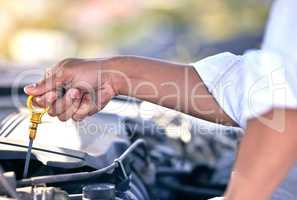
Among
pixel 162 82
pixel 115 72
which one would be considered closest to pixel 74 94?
pixel 115 72

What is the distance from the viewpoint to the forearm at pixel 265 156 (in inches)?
55.0

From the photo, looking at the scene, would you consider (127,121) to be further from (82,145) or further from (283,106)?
(283,106)

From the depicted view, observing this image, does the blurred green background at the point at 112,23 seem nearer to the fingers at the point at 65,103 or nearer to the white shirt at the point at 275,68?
the fingers at the point at 65,103

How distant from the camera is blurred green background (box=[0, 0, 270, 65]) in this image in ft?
36.0

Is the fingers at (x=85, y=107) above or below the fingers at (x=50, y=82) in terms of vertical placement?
below

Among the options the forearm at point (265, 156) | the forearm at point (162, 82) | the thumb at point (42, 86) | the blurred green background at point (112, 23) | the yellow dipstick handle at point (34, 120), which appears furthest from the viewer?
the blurred green background at point (112, 23)

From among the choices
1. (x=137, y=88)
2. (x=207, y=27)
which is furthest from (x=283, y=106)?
(x=207, y=27)

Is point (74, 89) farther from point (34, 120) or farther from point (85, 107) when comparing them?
point (34, 120)

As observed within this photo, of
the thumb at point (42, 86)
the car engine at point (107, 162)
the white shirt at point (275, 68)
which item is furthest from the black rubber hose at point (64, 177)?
the white shirt at point (275, 68)

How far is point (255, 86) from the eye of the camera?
5.12ft

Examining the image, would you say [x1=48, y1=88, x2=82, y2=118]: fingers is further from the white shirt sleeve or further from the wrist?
the white shirt sleeve

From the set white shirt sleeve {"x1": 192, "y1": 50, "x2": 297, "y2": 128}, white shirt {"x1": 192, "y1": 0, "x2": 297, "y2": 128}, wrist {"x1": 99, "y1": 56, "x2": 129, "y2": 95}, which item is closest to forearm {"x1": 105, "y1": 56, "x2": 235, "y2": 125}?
wrist {"x1": 99, "y1": 56, "x2": 129, "y2": 95}

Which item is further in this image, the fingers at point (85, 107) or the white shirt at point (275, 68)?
the fingers at point (85, 107)

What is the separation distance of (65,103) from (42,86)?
0.26ft
